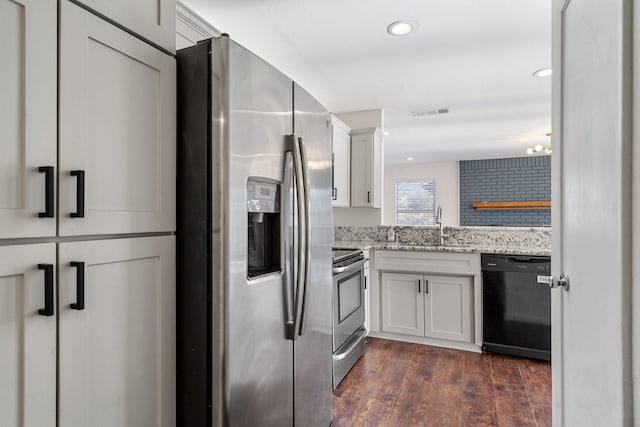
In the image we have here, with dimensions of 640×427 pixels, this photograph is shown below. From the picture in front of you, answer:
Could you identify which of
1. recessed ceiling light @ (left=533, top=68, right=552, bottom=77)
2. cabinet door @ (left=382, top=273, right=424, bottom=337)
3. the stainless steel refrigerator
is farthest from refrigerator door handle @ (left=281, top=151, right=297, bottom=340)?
recessed ceiling light @ (left=533, top=68, right=552, bottom=77)

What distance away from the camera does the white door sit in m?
0.69

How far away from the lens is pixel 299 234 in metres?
1.53

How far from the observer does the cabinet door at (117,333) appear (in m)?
0.85

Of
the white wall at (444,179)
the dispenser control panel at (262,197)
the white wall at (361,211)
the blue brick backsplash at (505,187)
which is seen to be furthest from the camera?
the white wall at (444,179)

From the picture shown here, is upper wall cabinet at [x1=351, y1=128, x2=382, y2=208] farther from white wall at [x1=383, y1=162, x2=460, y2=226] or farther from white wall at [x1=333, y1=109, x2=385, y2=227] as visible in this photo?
white wall at [x1=383, y1=162, x2=460, y2=226]

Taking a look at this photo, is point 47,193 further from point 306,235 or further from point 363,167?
point 363,167

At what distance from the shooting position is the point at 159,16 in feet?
3.70

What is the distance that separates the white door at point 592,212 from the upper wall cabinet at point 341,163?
220 centimetres

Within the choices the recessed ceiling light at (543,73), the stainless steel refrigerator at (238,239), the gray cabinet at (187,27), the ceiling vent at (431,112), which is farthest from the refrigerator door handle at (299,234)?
the ceiling vent at (431,112)

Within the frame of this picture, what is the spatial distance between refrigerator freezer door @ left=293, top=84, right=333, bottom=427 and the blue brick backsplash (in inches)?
281

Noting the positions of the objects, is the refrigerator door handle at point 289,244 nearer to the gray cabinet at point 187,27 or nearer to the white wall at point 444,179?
the gray cabinet at point 187,27

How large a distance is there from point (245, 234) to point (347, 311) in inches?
68.6

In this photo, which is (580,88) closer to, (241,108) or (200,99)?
(241,108)

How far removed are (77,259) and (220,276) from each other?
40 centimetres
